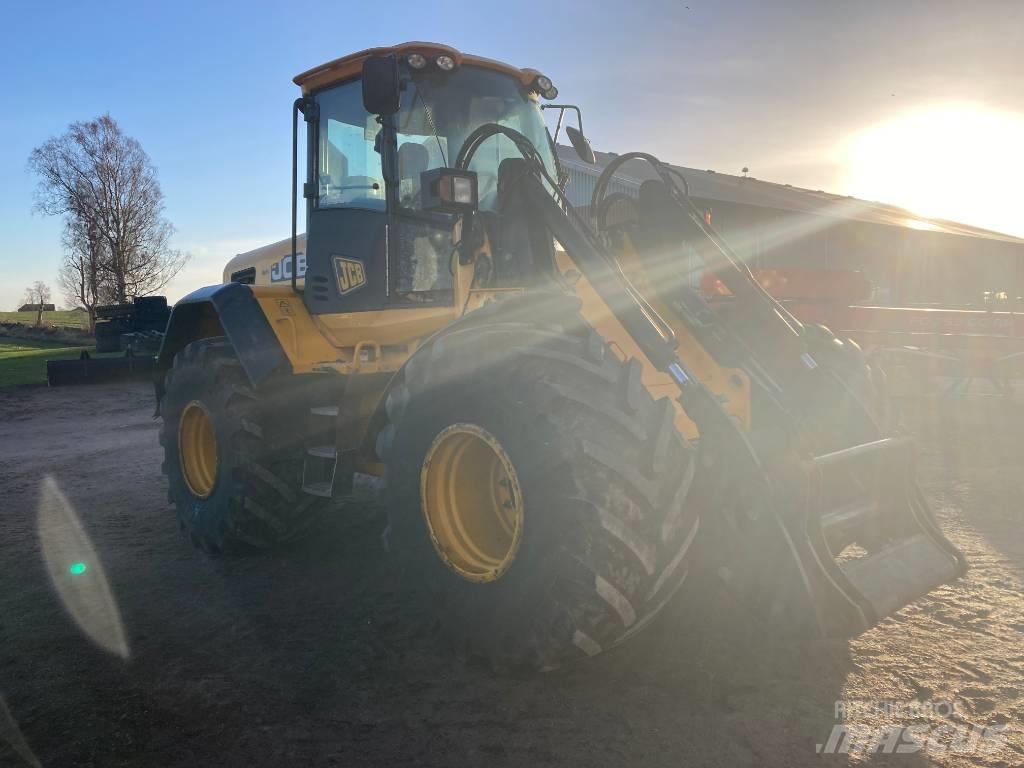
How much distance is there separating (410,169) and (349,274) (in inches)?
28.7

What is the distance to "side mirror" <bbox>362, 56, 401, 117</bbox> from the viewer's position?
3588 mm

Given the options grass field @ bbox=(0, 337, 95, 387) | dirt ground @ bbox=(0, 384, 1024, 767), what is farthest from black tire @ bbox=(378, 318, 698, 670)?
grass field @ bbox=(0, 337, 95, 387)

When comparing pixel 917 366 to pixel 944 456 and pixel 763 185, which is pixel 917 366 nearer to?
pixel 944 456

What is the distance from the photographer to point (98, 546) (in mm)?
5176

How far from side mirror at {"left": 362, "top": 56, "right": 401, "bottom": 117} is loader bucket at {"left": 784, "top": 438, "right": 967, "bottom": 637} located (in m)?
2.46

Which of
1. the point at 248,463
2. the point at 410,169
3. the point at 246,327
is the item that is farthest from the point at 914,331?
the point at 248,463

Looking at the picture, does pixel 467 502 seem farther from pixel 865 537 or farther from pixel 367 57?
pixel 367 57

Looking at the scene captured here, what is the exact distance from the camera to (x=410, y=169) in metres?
4.25

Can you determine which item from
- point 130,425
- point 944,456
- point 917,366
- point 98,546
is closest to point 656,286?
point 98,546

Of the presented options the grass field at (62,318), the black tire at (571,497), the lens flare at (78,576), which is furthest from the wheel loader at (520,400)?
the grass field at (62,318)

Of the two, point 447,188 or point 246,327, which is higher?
point 447,188

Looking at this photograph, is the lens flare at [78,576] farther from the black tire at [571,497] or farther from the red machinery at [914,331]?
the red machinery at [914,331]

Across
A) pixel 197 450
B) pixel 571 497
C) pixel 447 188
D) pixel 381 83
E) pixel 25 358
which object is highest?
pixel 381 83

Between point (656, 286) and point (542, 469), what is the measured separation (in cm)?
179
